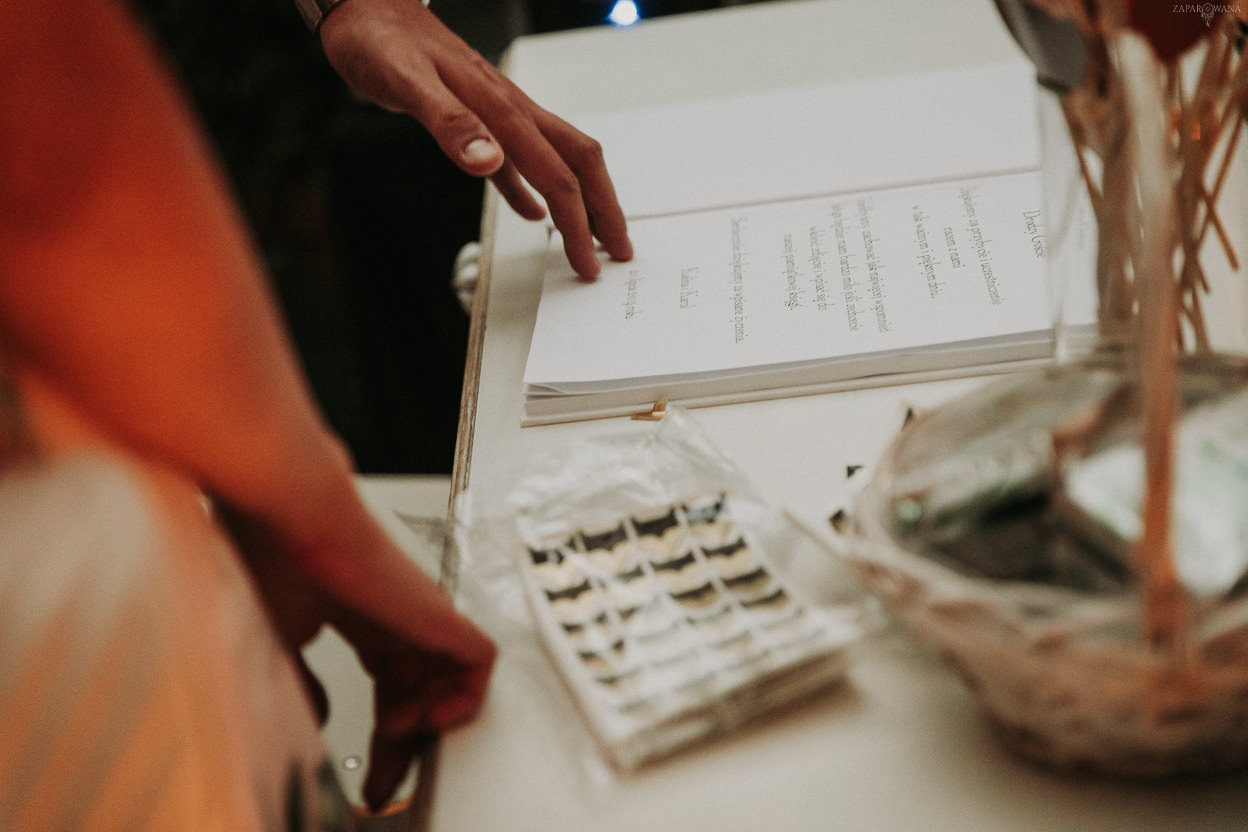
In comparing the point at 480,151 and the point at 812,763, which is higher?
the point at 480,151

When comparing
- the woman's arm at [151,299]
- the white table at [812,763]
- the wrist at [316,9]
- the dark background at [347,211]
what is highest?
the woman's arm at [151,299]

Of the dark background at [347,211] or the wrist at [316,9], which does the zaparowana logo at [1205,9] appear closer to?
the wrist at [316,9]

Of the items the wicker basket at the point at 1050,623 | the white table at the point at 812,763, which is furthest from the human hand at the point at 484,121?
the wicker basket at the point at 1050,623

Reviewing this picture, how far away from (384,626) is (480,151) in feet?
1.44

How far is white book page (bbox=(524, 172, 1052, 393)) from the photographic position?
700 mm

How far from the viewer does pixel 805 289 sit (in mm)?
758

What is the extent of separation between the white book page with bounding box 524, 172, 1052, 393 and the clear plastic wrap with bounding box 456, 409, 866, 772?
0.10m

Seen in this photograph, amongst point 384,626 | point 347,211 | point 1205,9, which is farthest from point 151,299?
point 347,211

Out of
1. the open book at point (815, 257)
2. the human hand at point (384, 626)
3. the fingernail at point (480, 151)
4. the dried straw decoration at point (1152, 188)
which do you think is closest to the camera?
the dried straw decoration at point (1152, 188)

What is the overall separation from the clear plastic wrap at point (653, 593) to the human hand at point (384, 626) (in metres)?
0.04

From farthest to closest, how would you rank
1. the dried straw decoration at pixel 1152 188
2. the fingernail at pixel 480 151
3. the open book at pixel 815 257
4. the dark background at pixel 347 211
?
the dark background at pixel 347 211 → the fingernail at pixel 480 151 → the open book at pixel 815 257 → the dried straw decoration at pixel 1152 188

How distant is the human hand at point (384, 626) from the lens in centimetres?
46

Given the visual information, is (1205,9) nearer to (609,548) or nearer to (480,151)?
(609,548)

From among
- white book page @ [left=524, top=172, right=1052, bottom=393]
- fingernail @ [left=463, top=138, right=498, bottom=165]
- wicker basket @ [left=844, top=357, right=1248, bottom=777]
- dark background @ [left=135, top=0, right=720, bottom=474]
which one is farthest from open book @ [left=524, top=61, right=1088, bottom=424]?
dark background @ [left=135, top=0, right=720, bottom=474]
